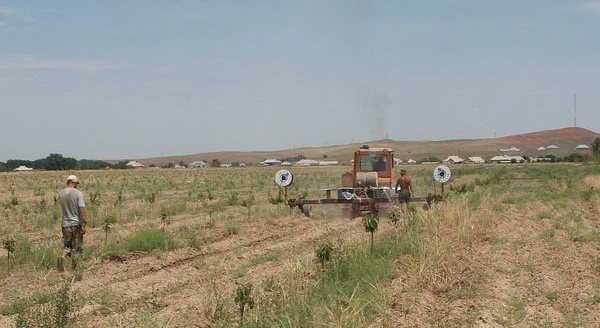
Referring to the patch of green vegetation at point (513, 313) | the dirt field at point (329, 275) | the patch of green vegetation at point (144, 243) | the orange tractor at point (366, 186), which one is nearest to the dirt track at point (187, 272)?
the dirt field at point (329, 275)

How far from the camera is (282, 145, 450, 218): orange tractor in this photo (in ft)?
69.1

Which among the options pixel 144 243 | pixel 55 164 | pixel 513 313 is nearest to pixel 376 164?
pixel 144 243

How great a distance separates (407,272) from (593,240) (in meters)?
6.12

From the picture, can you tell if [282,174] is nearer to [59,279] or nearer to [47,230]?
[47,230]

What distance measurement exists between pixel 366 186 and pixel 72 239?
34.6 ft

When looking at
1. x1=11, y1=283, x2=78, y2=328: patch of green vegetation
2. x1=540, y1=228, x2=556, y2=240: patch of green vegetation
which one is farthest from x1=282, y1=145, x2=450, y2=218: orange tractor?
x1=11, y1=283, x2=78, y2=328: patch of green vegetation

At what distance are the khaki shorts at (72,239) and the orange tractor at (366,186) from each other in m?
8.90

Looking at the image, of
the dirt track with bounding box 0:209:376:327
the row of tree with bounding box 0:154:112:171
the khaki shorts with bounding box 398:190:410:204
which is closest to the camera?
the dirt track with bounding box 0:209:376:327

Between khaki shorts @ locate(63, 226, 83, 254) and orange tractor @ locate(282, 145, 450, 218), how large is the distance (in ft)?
29.2

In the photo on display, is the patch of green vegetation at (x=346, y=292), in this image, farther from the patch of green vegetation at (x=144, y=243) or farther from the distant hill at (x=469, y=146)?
the distant hill at (x=469, y=146)

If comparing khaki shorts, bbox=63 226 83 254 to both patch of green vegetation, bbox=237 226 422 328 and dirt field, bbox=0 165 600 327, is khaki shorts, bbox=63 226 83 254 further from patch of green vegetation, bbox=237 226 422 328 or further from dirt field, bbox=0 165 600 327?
patch of green vegetation, bbox=237 226 422 328

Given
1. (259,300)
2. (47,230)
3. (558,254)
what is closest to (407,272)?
(259,300)

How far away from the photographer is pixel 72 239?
1342cm

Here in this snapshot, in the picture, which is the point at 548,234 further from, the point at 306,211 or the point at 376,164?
the point at 306,211
